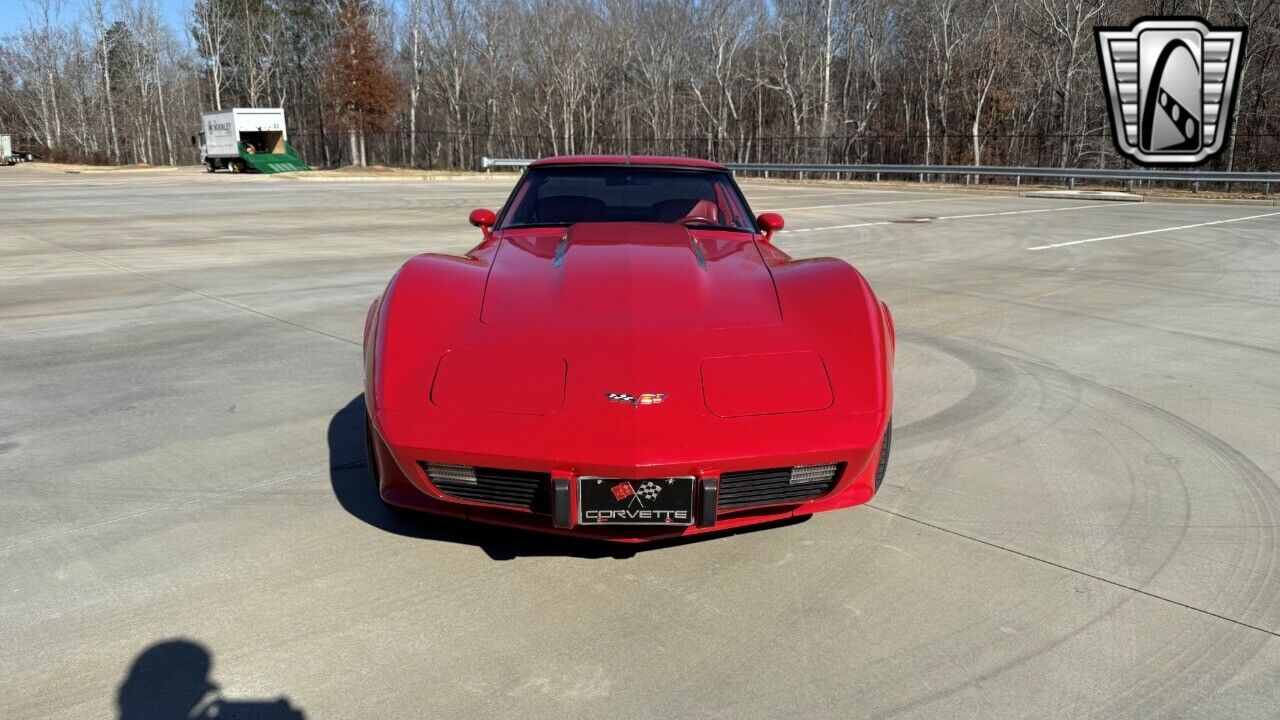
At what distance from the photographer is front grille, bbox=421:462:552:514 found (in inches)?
105

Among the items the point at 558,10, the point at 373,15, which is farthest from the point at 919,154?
the point at 373,15

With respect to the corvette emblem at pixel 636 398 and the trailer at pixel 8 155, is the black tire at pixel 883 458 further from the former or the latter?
the trailer at pixel 8 155

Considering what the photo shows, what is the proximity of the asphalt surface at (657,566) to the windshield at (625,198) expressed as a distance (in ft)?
4.57

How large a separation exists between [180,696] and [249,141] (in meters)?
46.0

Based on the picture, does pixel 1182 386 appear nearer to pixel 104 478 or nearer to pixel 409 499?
pixel 409 499

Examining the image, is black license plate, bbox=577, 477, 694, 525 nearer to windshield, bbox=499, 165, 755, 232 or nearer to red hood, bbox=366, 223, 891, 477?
red hood, bbox=366, 223, 891, 477

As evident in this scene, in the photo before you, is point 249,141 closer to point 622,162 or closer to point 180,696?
point 622,162

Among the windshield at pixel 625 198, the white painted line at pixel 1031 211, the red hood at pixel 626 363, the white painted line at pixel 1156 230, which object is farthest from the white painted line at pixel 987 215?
the red hood at pixel 626 363

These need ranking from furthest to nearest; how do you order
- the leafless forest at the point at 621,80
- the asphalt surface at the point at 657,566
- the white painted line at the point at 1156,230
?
the leafless forest at the point at 621,80
the white painted line at the point at 1156,230
the asphalt surface at the point at 657,566

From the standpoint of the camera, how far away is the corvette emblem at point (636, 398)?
8.95 feet

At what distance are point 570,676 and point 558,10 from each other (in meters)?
59.0

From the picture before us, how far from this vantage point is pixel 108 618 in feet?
8.52

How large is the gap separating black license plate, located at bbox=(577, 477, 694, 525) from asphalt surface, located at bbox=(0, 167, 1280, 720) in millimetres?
302

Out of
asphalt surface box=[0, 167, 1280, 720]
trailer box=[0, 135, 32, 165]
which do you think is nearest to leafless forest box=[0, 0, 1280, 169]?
trailer box=[0, 135, 32, 165]
